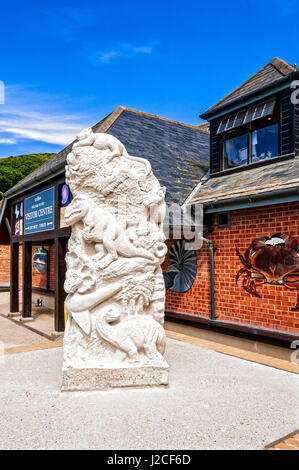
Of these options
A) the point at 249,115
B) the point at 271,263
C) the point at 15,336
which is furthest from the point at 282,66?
the point at 15,336

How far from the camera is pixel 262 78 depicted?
26.7 ft

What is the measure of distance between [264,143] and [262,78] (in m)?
1.65

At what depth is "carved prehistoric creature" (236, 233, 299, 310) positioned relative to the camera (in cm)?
595

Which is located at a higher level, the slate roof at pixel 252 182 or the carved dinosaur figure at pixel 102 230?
the slate roof at pixel 252 182

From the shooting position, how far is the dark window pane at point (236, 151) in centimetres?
795

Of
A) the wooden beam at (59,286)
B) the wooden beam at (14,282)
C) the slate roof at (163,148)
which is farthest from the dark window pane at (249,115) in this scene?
the wooden beam at (14,282)

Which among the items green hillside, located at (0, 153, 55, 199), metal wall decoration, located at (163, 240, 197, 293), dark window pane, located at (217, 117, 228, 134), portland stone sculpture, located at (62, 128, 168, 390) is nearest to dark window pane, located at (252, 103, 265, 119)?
dark window pane, located at (217, 117, 228, 134)

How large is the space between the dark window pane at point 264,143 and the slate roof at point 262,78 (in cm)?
84

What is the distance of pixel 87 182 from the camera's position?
4531 millimetres

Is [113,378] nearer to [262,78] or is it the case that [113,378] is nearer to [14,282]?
[262,78]

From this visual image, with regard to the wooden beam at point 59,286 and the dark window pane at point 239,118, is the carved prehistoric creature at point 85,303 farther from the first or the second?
the dark window pane at point 239,118

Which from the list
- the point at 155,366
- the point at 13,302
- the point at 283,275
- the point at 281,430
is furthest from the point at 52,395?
the point at 13,302

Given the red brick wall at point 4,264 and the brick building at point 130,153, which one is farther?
the red brick wall at point 4,264

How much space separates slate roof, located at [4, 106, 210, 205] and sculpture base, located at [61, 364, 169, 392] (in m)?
4.31
